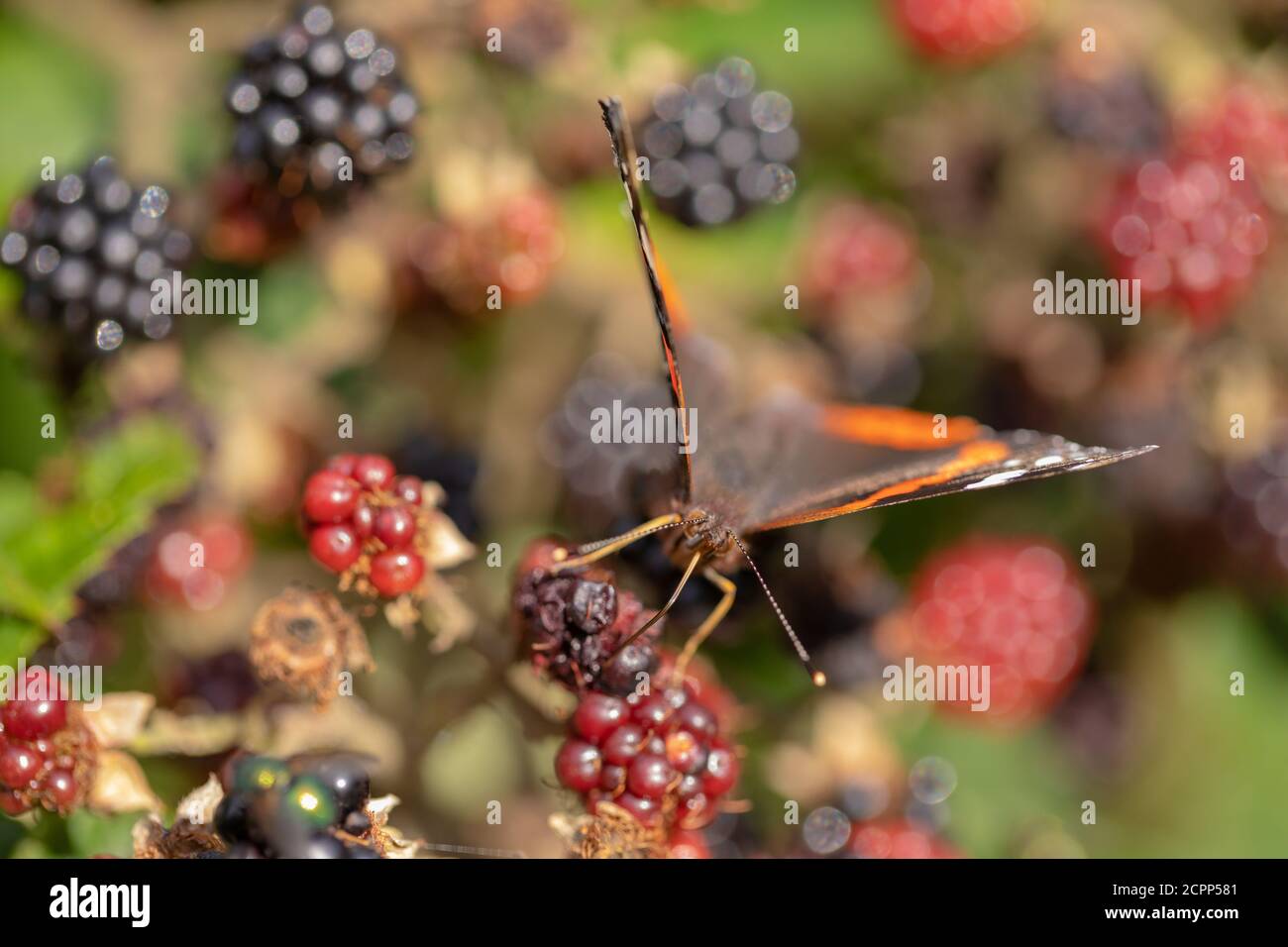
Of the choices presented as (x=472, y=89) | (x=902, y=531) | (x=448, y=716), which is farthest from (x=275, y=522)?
(x=902, y=531)

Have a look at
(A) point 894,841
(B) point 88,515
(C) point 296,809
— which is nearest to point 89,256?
(B) point 88,515

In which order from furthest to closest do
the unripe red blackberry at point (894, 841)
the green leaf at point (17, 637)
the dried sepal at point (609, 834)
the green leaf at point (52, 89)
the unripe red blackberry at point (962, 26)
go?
the unripe red blackberry at point (962, 26), the green leaf at point (52, 89), the unripe red blackberry at point (894, 841), the green leaf at point (17, 637), the dried sepal at point (609, 834)

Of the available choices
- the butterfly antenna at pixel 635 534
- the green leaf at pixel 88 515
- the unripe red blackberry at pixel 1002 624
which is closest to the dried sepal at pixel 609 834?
the butterfly antenna at pixel 635 534

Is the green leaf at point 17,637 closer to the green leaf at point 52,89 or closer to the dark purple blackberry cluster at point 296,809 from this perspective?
the dark purple blackberry cluster at point 296,809

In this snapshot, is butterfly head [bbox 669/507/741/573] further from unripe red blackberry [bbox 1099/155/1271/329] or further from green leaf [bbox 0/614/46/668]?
unripe red blackberry [bbox 1099/155/1271/329]

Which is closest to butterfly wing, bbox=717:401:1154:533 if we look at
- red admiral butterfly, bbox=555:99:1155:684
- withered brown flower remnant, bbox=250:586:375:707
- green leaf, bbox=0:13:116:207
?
red admiral butterfly, bbox=555:99:1155:684

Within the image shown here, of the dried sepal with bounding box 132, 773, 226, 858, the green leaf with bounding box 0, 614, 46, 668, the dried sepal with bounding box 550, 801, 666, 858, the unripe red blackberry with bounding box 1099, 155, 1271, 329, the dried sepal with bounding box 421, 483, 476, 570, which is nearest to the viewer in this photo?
the dried sepal with bounding box 132, 773, 226, 858
